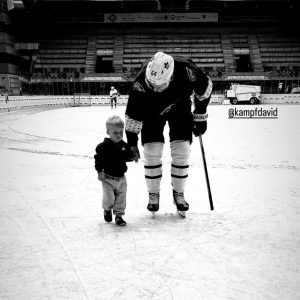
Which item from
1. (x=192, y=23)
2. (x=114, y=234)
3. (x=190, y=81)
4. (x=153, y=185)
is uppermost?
(x=192, y=23)

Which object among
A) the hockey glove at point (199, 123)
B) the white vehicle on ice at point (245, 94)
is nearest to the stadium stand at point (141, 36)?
the white vehicle on ice at point (245, 94)

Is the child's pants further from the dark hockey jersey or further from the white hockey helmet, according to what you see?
the white hockey helmet

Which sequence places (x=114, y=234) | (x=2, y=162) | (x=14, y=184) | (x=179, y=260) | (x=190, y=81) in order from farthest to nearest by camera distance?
(x=2, y=162) → (x=14, y=184) → (x=190, y=81) → (x=114, y=234) → (x=179, y=260)

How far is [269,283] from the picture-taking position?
1729 mm

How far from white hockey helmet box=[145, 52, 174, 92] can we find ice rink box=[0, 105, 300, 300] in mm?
1065

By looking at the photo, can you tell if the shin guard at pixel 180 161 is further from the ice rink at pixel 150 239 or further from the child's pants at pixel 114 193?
the child's pants at pixel 114 193

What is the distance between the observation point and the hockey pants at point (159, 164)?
2826 millimetres

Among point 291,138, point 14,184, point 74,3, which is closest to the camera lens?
point 14,184

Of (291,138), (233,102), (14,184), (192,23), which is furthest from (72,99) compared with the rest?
(14,184)

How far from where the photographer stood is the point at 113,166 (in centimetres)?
257

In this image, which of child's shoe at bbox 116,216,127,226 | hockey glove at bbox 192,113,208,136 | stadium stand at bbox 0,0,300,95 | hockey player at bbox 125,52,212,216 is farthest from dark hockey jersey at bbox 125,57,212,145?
stadium stand at bbox 0,0,300,95

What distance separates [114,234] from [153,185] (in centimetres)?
61

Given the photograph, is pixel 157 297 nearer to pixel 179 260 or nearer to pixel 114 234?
pixel 179 260

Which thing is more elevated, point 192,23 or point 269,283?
point 192,23
